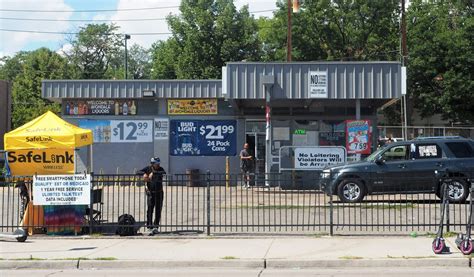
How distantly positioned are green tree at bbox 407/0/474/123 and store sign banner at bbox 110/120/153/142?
26058 mm

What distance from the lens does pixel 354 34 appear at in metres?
47.4

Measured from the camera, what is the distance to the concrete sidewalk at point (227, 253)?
9398mm

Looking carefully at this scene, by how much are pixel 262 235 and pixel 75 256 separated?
12.5ft


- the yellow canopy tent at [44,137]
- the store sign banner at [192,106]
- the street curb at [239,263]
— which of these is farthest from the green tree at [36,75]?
the street curb at [239,263]

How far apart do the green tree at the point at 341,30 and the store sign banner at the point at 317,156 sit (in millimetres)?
27374

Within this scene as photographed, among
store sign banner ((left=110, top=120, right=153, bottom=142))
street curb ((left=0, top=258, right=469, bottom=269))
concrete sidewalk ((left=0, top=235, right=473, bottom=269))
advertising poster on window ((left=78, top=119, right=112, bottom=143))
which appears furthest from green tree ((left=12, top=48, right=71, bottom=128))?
street curb ((left=0, top=258, right=469, bottom=269))

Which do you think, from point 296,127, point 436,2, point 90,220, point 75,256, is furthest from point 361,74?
point 436,2

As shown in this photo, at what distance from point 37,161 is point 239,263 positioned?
5.92m

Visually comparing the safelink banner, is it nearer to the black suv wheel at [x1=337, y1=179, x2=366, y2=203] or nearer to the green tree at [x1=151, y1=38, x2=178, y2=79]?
the black suv wheel at [x1=337, y1=179, x2=366, y2=203]

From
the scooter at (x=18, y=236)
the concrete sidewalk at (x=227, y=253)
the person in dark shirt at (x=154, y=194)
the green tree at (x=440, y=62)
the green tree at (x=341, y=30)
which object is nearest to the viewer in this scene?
the concrete sidewalk at (x=227, y=253)

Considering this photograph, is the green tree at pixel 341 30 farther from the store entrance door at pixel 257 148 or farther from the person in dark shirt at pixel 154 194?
the person in dark shirt at pixel 154 194

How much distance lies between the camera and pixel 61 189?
12453mm

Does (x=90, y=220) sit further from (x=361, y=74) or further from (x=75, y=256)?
(x=361, y=74)

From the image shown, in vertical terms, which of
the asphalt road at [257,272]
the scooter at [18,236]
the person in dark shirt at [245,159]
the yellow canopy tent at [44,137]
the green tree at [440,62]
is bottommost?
the asphalt road at [257,272]
